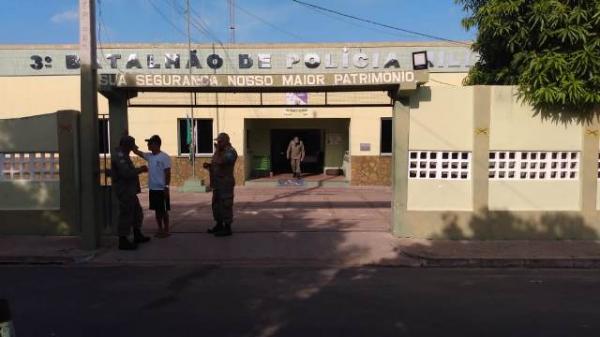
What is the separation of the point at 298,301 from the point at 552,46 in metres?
5.51

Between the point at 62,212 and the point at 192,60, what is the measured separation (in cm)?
968

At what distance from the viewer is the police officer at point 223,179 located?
8.82 meters

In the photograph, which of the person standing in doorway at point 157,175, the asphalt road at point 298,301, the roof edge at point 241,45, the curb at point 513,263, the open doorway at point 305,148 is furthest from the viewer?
the open doorway at point 305,148

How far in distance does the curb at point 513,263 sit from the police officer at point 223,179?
128 inches

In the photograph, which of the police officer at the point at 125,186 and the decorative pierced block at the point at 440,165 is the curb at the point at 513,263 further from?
the police officer at the point at 125,186

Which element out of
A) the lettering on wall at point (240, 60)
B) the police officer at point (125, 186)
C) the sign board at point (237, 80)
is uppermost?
the lettering on wall at point (240, 60)

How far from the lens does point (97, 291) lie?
244 inches

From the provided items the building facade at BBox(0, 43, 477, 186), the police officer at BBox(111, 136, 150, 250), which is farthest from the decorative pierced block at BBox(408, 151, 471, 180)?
the building facade at BBox(0, 43, 477, 186)

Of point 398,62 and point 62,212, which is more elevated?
point 398,62

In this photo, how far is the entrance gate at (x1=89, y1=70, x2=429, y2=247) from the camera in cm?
847

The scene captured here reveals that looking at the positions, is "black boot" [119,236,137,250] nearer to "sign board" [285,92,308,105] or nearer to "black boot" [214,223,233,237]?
"black boot" [214,223,233,237]

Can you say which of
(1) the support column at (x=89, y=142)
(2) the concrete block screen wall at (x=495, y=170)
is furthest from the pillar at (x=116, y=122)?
(2) the concrete block screen wall at (x=495, y=170)

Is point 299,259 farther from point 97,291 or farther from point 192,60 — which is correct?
point 192,60

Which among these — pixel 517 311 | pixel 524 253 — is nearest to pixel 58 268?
pixel 517 311
